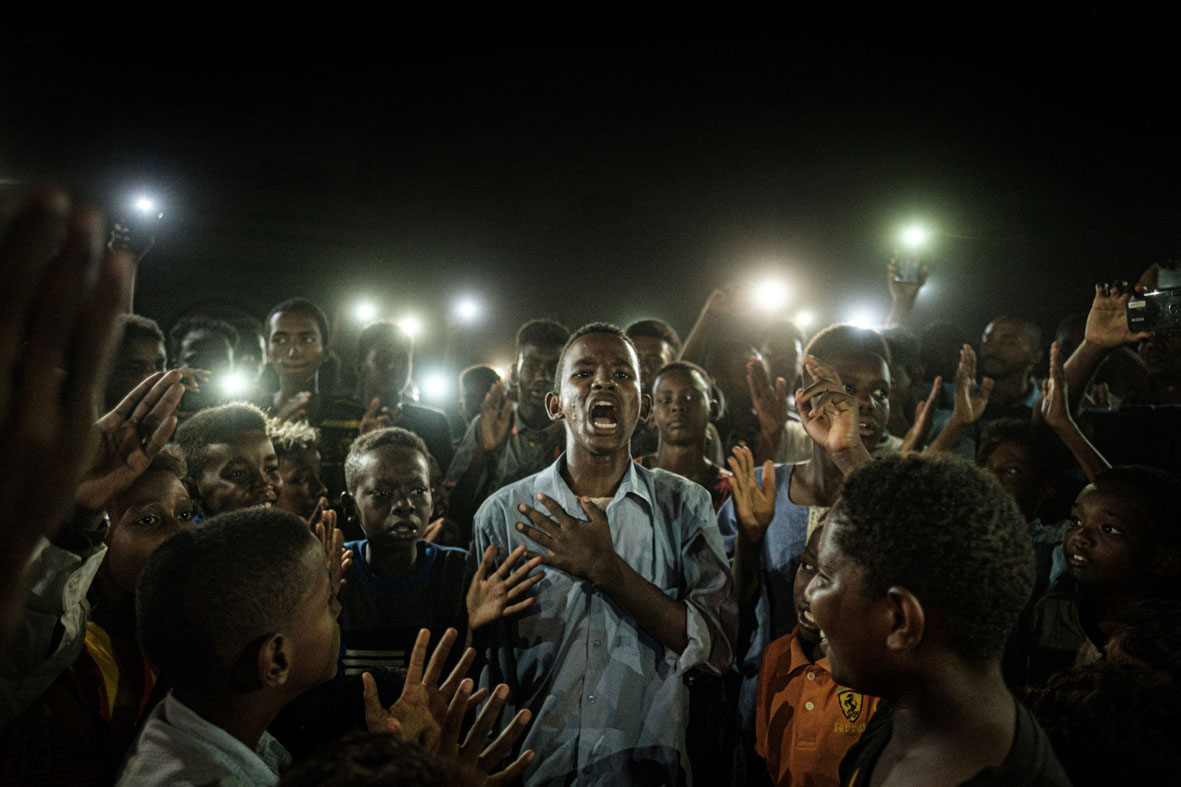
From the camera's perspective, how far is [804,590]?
8.73 ft

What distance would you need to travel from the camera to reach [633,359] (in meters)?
3.17

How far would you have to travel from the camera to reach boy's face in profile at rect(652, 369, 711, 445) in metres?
4.18

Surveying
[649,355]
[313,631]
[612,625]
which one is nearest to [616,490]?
[612,625]

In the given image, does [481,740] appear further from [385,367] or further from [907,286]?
[907,286]

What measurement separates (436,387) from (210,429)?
12257mm

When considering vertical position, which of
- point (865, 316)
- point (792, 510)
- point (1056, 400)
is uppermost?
point (865, 316)

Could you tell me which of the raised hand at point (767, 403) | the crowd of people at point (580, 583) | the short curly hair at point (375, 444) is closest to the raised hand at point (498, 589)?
the crowd of people at point (580, 583)

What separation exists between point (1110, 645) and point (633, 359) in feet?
6.18

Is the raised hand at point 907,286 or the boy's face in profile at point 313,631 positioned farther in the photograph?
the raised hand at point 907,286

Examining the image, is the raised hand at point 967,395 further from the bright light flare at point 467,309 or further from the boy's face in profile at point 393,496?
the bright light flare at point 467,309

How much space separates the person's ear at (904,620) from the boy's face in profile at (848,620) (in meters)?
0.03

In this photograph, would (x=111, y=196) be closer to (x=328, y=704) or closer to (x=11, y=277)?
(x=328, y=704)

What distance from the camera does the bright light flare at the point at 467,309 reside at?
1700 centimetres

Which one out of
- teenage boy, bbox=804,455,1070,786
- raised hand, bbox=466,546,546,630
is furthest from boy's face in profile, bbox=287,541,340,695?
teenage boy, bbox=804,455,1070,786
